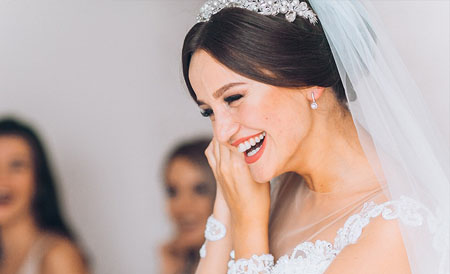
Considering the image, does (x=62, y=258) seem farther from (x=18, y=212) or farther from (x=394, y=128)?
(x=394, y=128)

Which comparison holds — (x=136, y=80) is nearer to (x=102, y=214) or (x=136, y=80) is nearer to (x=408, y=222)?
(x=102, y=214)

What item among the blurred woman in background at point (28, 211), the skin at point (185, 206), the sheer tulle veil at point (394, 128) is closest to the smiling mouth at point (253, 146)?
the sheer tulle veil at point (394, 128)

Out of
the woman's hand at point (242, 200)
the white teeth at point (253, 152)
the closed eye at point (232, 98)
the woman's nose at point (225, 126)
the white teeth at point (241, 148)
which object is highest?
the closed eye at point (232, 98)

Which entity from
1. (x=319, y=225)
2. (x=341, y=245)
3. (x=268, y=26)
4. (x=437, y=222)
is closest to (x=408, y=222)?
(x=437, y=222)

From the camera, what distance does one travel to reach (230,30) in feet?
4.54

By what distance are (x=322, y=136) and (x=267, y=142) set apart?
0.16 meters

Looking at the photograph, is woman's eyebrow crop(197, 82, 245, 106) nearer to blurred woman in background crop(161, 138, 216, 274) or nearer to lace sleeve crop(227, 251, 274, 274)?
lace sleeve crop(227, 251, 274, 274)

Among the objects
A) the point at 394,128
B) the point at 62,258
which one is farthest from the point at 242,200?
the point at 62,258

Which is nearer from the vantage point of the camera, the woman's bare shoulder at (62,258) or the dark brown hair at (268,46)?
the dark brown hair at (268,46)

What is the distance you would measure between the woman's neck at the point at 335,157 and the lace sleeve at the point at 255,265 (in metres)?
0.25

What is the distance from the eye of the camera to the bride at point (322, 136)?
1.25 meters

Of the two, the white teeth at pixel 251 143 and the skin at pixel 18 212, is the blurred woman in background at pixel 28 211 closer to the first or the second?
the skin at pixel 18 212

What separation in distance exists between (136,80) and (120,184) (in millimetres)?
370

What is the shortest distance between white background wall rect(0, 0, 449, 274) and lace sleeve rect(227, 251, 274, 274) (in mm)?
519
